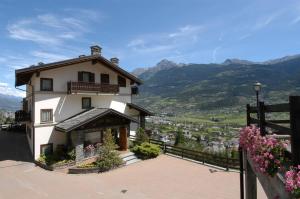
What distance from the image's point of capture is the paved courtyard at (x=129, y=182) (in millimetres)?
16234

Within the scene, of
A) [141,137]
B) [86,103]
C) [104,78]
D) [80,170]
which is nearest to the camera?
[80,170]

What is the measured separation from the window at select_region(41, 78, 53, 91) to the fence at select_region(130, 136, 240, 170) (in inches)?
472

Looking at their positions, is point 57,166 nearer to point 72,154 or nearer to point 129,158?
point 72,154

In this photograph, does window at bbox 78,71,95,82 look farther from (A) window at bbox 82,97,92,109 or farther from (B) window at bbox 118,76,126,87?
(B) window at bbox 118,76,126,87

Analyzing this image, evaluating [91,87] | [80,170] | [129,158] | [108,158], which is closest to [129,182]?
[108,158]

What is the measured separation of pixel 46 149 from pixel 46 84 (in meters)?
5.96

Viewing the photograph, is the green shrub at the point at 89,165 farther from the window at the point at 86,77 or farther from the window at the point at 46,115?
the window at the point at 86,77

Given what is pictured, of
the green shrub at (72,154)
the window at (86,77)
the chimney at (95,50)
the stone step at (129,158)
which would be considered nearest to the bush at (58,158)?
the green shrub at (72,154)

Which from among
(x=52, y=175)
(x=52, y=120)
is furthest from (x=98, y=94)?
(x=52, y=175)

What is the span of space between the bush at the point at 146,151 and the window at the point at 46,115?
8423mm

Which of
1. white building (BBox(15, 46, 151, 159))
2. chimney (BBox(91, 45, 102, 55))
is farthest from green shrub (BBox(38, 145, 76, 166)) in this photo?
chimney (BBox(91, 45, 102, 55))

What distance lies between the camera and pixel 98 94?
1067 inches

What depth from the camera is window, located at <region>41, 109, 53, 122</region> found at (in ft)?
78.3

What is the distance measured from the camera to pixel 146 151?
2511 cm
